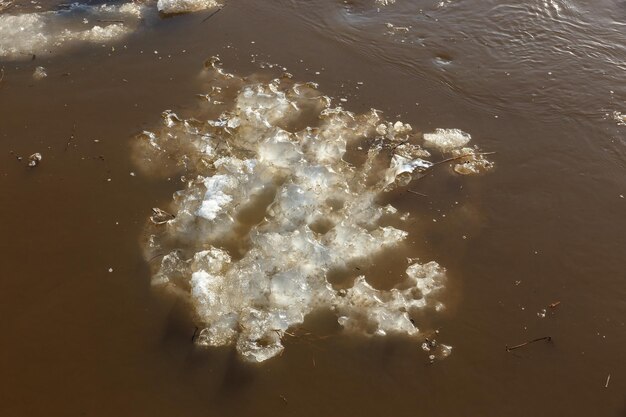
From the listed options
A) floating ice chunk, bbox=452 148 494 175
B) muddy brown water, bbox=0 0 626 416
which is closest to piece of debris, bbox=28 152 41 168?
muddy brown water, bbox=0 0 626 416

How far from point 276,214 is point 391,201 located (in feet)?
2.96

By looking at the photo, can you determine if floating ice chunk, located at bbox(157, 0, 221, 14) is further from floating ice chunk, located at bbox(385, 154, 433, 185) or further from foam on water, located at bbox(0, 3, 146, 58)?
floating ice chunk, located at bbox(385, 154, 433, 185)

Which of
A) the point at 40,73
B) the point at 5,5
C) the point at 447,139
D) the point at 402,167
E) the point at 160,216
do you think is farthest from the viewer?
the point at 5,5

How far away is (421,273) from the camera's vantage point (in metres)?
3.38

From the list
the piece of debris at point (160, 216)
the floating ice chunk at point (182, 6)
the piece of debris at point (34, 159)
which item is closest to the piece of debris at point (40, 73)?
the piece of debris at point (34, 159)

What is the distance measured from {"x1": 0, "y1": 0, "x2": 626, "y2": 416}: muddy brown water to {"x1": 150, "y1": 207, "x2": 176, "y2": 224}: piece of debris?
93mm

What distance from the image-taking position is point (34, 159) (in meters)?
3.88

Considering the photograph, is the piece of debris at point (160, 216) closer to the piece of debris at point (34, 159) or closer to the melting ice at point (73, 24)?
the piece of debris at point (34, 159)

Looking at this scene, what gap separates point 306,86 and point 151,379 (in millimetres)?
2960

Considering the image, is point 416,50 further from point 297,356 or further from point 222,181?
point 297,356

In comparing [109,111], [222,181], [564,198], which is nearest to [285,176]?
[222,181]

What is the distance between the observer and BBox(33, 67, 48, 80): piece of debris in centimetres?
461

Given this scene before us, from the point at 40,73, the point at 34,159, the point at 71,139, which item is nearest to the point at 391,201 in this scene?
the point at 71,139

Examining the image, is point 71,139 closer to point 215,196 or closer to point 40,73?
point 40,73
